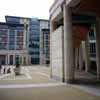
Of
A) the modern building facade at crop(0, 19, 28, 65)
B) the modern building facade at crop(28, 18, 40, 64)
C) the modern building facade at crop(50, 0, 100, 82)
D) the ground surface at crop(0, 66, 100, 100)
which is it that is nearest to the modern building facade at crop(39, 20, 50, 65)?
the modern building facade at crop(28, 18, 40, 64)

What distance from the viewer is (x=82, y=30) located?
25.4 meters

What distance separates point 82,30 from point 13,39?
149ft

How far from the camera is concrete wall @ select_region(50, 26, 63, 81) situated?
1443cm

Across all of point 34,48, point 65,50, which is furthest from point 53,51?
point 34,48

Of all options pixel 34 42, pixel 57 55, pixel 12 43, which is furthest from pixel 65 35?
pixel 12 43

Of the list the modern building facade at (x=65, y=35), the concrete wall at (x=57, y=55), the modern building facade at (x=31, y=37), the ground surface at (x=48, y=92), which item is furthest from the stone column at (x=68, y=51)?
the modern building facade at (x=31, y=37)

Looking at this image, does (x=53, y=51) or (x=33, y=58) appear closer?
(x=53, y=51)

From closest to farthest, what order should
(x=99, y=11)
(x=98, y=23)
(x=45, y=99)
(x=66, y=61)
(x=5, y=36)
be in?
(x=45, y=99) < (x=66, y=61) < (x=99, y=11) < (x=98, y=23) < (x=5, y=36)

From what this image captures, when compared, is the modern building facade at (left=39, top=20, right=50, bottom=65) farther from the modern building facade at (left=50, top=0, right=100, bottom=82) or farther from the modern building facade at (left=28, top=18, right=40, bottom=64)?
the modern building facade at (left=50, top=0, right=100, bottom=82)

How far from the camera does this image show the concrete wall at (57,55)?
1443 centimetres

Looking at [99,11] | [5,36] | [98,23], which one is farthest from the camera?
[5,36]

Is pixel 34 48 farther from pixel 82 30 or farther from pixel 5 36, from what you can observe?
pixel 82 30

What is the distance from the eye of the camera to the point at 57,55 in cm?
1547

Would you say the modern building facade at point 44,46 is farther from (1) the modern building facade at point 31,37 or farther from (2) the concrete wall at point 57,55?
(2) the concrete wall at point 57,55
